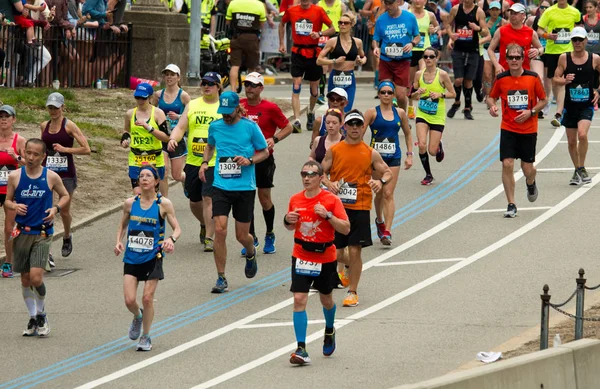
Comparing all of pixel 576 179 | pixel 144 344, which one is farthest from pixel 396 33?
pixel 144 344

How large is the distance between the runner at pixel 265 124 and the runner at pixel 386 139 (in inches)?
46.9

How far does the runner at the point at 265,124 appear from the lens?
→ 637 inches

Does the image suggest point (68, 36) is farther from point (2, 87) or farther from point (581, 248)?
point (581, 248)

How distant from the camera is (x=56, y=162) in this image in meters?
16.5

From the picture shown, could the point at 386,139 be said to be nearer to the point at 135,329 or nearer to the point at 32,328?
the point at 135,329

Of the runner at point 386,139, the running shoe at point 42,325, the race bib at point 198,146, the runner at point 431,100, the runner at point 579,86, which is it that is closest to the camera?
the running shoe at point 42,325

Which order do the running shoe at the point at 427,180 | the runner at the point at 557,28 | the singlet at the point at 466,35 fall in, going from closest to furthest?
the running shoe at the point at 427,180 → the runner at the point at 557,28 → the singlet at the point at 466,35

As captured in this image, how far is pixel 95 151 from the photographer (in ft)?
71.2

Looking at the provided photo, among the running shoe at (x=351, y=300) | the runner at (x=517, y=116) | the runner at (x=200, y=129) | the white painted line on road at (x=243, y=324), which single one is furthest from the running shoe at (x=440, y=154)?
the running shoe at (x=351, y=300)

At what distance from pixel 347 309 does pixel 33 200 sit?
3305 mm

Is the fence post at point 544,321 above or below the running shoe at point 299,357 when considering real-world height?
above

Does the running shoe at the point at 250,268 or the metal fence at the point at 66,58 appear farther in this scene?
the metal fence at the point at 66,58

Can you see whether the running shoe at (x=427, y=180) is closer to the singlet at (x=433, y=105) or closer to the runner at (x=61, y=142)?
the singlet at (x=433, y=105)

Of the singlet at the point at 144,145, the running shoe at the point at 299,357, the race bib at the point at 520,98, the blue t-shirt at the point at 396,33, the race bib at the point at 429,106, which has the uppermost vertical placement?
the blue t-shirt at the point at 396,33
